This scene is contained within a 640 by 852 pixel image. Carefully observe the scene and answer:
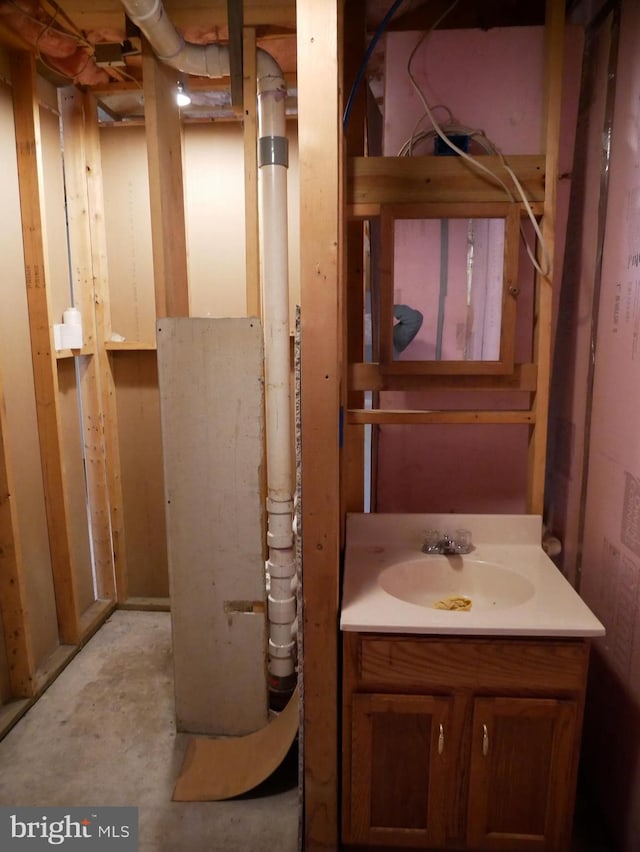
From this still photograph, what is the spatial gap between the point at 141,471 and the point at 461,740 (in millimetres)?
1979

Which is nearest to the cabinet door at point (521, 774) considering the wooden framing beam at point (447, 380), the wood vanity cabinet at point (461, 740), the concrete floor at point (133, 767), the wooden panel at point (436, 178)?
the wood vanity cabinet at point (461, 740)

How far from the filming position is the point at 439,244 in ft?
5.86

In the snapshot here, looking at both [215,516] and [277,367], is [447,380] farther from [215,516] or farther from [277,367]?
[215,516]

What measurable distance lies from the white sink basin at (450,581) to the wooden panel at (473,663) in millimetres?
235

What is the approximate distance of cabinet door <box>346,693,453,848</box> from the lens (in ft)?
4.27

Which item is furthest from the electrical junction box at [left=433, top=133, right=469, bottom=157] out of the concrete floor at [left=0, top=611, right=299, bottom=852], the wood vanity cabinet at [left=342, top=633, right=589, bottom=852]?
the concrete floor at [left=0, top=611, right=299, bottom=852]

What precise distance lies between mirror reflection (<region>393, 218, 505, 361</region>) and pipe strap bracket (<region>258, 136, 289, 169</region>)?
0.43m

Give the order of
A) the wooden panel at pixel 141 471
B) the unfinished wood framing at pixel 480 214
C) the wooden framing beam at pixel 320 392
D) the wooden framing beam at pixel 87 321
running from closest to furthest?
the wooden framing beam at pixel 320 392 → the unfinished wood framing at pixel 480 214 → the wooden framing beam at pixel 87 321 → the wooden panel at pixel 141 471

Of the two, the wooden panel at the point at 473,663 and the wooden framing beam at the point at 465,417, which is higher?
the wooden framing beam at the point at 465,417

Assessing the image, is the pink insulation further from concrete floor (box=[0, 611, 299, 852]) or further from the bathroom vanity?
concrete floor (box=[0, 611, 299, 852])

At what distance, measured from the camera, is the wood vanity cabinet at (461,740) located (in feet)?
4.14

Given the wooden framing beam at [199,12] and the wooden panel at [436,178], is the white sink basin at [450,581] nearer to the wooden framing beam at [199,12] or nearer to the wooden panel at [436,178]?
the wooden panel at [436,178]

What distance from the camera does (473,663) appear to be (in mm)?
1265

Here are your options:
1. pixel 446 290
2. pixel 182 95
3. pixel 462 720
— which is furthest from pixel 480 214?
pixel 182 95
